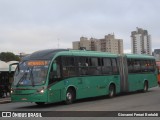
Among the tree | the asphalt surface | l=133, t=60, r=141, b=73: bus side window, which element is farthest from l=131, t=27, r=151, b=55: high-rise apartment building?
the asphalt surface

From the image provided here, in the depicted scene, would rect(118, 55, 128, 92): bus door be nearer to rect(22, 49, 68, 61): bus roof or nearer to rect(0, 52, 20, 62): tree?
rect(22, 49, 68, 61): bus roof

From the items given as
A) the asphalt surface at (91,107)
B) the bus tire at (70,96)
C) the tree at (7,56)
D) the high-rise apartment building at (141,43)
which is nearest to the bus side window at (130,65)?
the asphalt surface at (91,107)

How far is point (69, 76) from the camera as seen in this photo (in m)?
22.6

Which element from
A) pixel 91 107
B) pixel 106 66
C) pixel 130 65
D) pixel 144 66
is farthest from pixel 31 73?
pixel 144 66

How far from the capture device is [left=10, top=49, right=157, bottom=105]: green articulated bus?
20828 mm

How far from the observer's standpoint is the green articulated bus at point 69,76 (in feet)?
68.3

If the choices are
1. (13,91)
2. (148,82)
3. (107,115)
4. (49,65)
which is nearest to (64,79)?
(49,65)

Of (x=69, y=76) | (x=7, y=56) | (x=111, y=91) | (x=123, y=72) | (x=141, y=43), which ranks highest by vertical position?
(x=141, y=43)

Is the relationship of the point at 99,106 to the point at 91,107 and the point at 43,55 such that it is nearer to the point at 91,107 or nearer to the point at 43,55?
the point at 91,107

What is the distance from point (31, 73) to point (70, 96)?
109 inches

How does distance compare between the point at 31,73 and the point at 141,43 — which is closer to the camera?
the point at 31,73

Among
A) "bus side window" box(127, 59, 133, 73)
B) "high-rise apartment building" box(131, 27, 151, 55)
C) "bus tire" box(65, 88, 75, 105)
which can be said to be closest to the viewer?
"bus tire" box(65, 88, 75, 105)

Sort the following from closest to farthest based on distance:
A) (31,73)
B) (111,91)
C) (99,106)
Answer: (99,106) < (31,73) < (111,91)

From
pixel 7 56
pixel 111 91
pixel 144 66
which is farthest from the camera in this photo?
pixel 7 56
